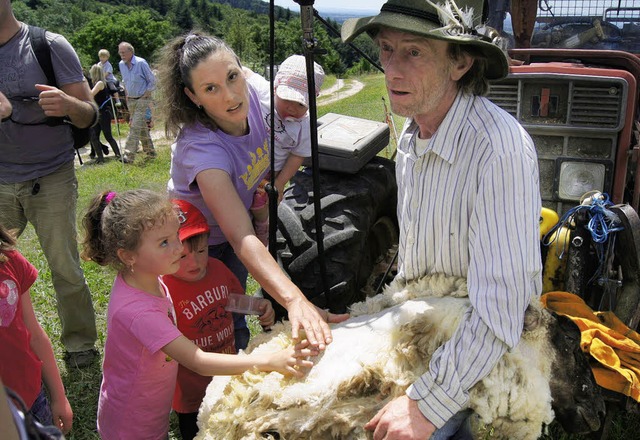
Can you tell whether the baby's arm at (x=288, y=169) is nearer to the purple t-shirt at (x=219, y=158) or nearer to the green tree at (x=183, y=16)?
the purple t-shirt at (x=219, y=158)

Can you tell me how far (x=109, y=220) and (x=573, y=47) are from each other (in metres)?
3.38

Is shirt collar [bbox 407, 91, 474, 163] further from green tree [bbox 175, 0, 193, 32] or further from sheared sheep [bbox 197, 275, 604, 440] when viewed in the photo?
green tree [bbox 175, 0, 193, 32]

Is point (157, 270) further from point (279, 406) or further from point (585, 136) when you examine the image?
point (585, 136)

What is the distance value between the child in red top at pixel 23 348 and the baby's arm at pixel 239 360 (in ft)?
2.06

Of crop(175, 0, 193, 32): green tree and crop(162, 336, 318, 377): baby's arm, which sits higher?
crop(175, 0, 193, 32): green tree

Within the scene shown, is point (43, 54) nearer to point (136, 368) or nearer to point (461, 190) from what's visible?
point (136, 368)

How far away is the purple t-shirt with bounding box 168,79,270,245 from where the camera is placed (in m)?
2.56

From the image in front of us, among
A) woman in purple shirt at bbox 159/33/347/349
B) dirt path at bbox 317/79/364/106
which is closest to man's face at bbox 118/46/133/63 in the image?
woman in purple shirt at bbox 159/33/347/349

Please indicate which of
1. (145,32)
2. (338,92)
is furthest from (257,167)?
(145,32)

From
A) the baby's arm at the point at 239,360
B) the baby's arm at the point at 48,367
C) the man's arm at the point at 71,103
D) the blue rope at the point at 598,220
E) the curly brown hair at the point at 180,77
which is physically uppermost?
the curly brown hair at the point at 180,77

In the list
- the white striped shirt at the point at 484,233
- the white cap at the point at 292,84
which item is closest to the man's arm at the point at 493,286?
the white striped shirt at the point at 484,233

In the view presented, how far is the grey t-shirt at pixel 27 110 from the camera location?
3396 mm

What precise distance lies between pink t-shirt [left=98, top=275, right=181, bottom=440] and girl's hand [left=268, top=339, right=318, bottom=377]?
0.39 meters

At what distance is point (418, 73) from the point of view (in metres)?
1.98
